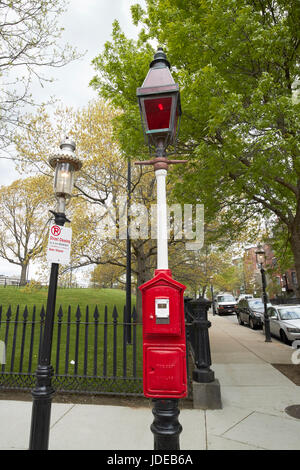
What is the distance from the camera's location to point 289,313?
11680mm

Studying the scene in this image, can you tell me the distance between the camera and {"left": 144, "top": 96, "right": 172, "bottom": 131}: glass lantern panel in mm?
2838

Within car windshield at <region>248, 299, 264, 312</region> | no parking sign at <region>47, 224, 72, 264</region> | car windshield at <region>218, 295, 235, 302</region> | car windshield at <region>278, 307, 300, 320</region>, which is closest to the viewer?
Answer: no parking sign at <region>47, 224, 72, 264</region>

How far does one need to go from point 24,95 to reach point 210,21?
14.3 feet

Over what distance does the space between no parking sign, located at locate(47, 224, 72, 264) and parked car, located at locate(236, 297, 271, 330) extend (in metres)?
14.3

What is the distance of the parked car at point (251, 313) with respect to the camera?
15.4m

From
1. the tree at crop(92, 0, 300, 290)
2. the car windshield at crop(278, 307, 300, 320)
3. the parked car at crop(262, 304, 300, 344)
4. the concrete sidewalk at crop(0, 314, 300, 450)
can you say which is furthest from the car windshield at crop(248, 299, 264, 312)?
the concrete sidewalk at crop(0, 314, 300, 450)

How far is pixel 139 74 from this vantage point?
22.8 ft

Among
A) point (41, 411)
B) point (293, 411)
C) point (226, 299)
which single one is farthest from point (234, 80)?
point (226, 299)

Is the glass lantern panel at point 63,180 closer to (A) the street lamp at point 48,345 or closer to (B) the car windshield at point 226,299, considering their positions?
(A) the street lamp at point 48,345

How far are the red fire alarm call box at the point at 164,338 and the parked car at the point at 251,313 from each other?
14.4m
